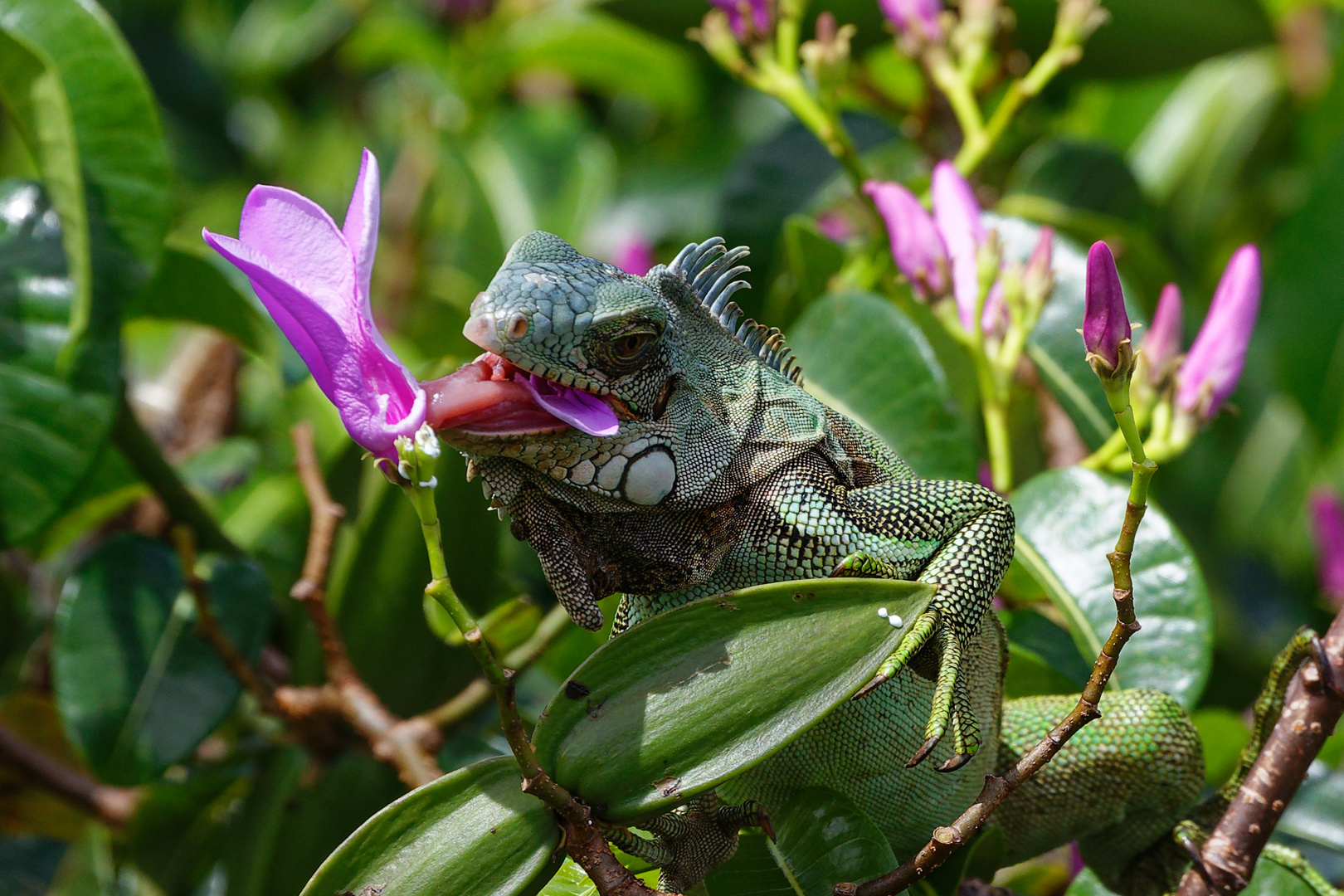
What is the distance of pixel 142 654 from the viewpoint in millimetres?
2059

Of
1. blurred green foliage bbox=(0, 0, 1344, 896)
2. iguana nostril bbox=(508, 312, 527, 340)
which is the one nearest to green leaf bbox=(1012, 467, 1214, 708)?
blurred green foliage bbox=(0, 0, 1344, 896)

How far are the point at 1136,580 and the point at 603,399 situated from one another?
923mm

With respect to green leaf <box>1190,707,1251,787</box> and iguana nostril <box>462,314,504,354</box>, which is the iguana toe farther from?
green leaf <box>1190,707,1251,787</box>

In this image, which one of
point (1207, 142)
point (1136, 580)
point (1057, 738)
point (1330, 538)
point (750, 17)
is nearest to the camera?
point (1057, 738)

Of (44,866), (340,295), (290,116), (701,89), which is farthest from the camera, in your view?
(290,116)

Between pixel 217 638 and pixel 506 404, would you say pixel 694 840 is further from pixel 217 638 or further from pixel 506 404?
pixel 217 638

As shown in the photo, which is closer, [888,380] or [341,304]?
[341,304]

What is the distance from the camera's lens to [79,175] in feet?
6.19

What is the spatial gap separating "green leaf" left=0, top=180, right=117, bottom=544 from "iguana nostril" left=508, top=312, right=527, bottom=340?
1051 mm

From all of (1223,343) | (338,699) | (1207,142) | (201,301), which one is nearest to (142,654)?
(338,699)

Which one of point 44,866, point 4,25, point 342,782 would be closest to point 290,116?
point 4,25

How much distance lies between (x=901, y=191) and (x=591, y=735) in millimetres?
1198

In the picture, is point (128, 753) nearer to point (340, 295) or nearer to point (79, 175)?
point (79, 175)

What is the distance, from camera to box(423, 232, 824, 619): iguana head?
3.84 ft
